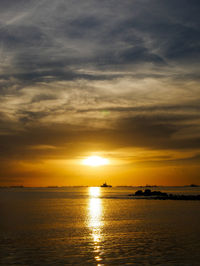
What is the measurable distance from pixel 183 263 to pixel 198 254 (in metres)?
3.91

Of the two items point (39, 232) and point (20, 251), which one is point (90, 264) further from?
point (39, 232)

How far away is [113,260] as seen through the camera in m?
27.2

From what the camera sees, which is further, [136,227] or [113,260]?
[136,227]

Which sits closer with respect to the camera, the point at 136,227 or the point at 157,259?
the point at 157,259

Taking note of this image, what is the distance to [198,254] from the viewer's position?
1155 inches

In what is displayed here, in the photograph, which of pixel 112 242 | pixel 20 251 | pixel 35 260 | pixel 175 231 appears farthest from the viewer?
Result: pixel 175 231

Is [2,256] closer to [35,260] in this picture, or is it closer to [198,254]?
[35,260]

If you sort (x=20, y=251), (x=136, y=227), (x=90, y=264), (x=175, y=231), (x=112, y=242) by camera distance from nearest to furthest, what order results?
1. (x=90, y=264)
2. (x=20, y=251)
3. (x=112, y=242)
4. (x=175, y=231)
5. (x=136, y=227)

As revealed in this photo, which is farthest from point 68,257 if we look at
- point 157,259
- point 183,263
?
point 183,263

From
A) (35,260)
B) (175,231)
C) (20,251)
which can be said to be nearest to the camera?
(35,260)

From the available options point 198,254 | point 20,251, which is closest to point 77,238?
point 20,251

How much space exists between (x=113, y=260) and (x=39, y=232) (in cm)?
2056

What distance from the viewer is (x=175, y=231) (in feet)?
145

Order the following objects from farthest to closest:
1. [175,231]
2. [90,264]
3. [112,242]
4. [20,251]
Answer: [175,231] < [112,242] < [20,251] < [90,264]
